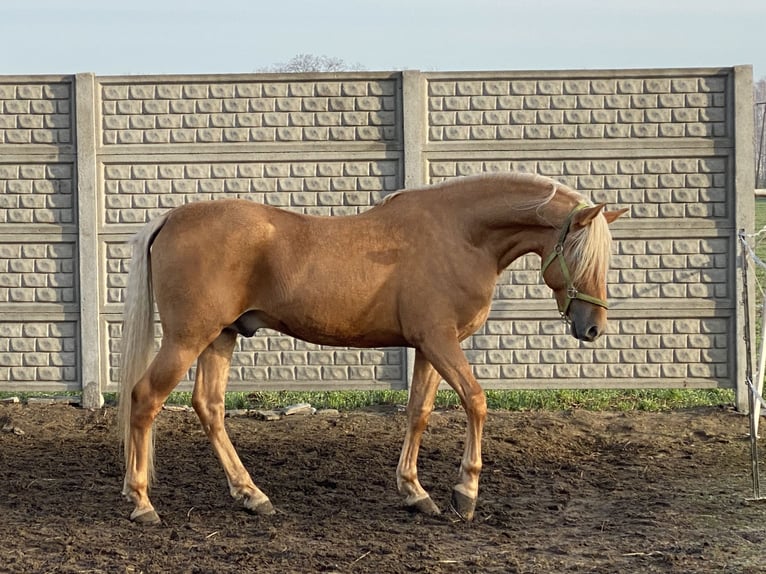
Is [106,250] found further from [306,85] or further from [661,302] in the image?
[661,302]

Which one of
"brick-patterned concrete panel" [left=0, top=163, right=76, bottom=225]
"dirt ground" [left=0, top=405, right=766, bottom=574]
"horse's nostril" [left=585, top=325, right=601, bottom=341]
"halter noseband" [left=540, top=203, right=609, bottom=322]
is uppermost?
"brick-patterned concrete panel" [left=0, top=163, right=76, bottom=225]

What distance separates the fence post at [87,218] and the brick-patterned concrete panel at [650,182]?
9.36 feet

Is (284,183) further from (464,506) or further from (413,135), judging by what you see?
(464,506)

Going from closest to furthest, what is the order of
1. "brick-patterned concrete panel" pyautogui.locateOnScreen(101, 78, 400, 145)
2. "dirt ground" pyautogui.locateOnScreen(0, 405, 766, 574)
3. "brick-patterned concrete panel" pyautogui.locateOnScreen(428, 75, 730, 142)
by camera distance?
"dirt ground" pyautogui.locateOnScreen(0, 405, 766, 574) → "brick-patterned concrete panel" pyautogui.locateOnScreen(428, 75, 730, 142) → "brick-patterned concrete panel" pyautogui.locateOnScreen(101, 78, 400, 145)

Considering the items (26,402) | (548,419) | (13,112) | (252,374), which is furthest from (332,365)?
(13,112)

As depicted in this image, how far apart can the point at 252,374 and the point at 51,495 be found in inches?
104

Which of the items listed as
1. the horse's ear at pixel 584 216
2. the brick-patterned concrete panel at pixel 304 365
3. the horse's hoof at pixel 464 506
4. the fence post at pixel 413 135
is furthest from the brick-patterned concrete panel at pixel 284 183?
the horse's hoof at pixel 464 506

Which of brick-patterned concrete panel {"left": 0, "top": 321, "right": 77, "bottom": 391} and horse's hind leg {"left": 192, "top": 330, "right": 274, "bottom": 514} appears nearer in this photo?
horse's hind leg {"left": 192, "top": 330, "right": 274, "bottom": 514}

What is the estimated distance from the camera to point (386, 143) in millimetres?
8172

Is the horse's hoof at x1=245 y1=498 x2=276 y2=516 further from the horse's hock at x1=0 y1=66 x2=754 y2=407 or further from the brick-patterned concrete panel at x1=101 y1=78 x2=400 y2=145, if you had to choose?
the brick-patterned concrete panel at x1=101 y1=78 x2=400 y2=145

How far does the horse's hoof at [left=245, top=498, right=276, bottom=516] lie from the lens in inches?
210

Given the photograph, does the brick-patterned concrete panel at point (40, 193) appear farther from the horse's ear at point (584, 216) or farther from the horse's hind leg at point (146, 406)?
the horse's ear at point (584, 216)

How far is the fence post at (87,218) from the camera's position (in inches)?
325

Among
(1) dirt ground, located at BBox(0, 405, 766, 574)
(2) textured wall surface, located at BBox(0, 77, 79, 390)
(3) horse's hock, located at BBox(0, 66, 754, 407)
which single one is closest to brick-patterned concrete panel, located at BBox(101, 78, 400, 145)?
(3) horse's hock, located at BBox(0, 66, 754, 407)
